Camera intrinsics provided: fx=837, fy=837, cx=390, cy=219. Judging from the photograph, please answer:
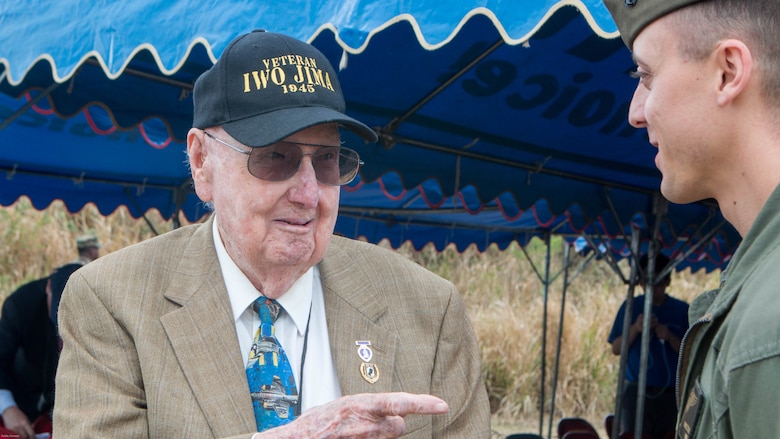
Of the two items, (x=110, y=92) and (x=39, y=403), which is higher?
(x=110, y=92)

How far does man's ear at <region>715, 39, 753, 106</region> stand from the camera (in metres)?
1.17

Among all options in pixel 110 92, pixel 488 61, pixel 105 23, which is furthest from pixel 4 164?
pixel 488 61

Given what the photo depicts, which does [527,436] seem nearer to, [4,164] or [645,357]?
[645,357]

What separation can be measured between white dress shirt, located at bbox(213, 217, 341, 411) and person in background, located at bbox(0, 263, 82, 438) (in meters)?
3.68

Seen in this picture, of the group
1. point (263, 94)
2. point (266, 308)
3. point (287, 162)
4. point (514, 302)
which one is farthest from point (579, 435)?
point (514, 302)

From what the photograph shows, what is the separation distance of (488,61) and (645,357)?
3322 mm

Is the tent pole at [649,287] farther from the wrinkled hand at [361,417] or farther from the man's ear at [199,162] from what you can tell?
the wrinkled hand at [361,417]

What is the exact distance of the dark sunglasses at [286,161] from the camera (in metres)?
1.87

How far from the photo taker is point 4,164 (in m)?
5.86

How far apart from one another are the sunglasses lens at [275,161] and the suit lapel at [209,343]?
251 mm

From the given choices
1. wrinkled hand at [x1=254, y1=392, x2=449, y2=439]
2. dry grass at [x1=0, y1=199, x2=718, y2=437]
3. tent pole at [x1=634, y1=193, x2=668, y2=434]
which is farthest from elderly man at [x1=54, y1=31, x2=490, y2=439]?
dry grass at [x1=0, y1=199, x2=718, y2=437]

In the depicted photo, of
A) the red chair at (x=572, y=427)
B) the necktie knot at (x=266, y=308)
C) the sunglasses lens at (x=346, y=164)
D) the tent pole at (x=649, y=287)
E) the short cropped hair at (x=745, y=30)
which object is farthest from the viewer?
the red chair at (x=572, y=427)

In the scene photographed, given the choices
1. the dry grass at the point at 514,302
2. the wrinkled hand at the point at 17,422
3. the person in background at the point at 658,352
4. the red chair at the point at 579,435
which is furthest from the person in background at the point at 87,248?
the dry grass at the point at 514,302

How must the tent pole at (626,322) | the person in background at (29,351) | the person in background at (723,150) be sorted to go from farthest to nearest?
the tent pole at (626,322) < the person in background at (29,351) < the person in background at (723,150)
